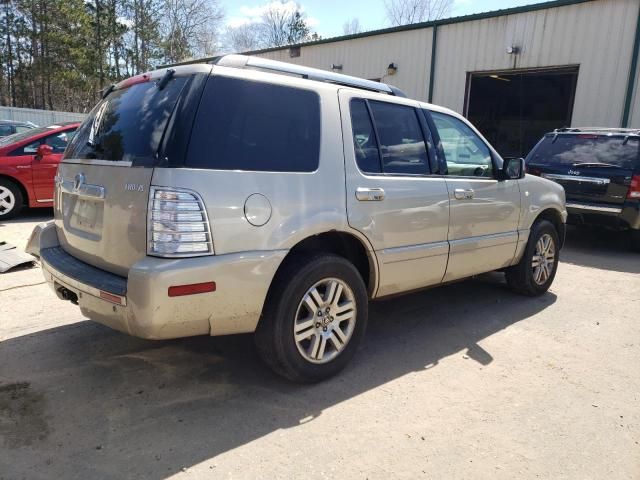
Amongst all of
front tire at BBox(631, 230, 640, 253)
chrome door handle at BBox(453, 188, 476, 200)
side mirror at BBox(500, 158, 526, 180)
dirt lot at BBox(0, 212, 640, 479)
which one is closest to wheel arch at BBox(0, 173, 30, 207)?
dirt lot at BBox(0, 212, 640, 479)

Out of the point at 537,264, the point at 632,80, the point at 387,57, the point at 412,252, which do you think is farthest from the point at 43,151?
the point at 632,80

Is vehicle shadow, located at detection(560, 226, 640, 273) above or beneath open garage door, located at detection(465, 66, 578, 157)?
beneath

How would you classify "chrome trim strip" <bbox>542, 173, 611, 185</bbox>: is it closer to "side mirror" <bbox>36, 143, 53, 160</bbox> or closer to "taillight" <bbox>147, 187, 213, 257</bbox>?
"taillight" <bbox>147, 187, 213, 257</bbox>

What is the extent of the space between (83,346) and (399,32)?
1401 cm

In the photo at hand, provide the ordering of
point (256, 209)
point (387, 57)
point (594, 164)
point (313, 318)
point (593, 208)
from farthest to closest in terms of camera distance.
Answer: point (387, 57), point (594, 164), point (593, 208), point (313, 318), point (256, 209)

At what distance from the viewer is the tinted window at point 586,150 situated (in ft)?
24.6

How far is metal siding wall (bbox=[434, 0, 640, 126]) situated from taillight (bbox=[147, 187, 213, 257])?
11499 mm

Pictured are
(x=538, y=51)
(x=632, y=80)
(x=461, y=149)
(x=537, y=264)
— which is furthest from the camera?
(x=538, y=51)

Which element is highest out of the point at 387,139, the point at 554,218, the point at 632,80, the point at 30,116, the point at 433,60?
the point at 433,60

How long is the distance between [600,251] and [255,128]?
7.03m

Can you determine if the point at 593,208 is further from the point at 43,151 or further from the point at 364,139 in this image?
the point at 43,151

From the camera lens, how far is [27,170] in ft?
26.7

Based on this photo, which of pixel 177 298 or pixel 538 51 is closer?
pixel 177 298

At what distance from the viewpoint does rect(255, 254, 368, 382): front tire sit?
2990 millimetres
